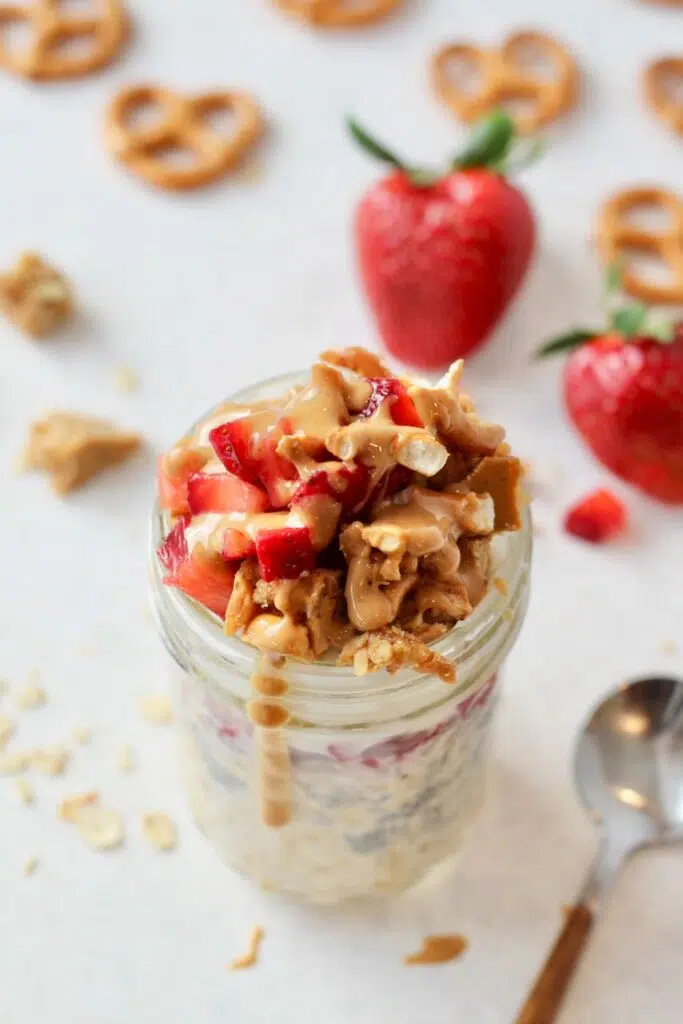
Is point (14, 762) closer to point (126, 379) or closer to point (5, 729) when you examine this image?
point (5, 729)

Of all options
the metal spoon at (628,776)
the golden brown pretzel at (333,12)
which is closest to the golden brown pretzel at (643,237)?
the golden brown pretzel at (333,12)

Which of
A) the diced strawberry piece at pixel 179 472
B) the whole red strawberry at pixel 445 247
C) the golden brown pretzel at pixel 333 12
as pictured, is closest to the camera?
the diced strawberry piece at pixel 179 472

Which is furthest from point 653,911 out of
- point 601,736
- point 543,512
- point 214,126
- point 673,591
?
point 214,126

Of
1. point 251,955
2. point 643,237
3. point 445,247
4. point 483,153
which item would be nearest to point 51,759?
point 251,955

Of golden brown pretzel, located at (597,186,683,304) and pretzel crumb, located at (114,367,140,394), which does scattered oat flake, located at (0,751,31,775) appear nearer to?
pretzel crumb, located at (114,367,140,394)

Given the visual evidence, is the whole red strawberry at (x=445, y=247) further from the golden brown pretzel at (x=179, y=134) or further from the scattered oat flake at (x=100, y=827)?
the scattered oat flake at (x=100, y=827)

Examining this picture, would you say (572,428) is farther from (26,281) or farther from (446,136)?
(26,281)
